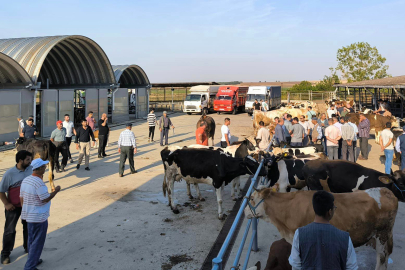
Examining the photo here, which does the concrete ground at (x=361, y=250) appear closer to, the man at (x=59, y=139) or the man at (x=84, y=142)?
the man at (x=84, y=142)

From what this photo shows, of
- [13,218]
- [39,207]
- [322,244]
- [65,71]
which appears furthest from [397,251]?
[65,71]

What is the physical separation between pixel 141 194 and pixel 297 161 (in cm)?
435

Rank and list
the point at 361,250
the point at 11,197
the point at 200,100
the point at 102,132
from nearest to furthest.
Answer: the point at 11,197 < the point at 361,250 < the point at 102,132 < the point at 200,100

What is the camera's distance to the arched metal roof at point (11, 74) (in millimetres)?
19542

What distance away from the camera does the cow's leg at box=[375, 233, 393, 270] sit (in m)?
5.14

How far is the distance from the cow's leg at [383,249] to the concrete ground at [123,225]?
8.97 feet

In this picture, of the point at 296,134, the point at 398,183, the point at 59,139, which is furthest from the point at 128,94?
the point at 398,183

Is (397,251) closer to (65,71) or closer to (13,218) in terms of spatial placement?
(13,218)

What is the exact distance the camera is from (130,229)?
7602 millimetres

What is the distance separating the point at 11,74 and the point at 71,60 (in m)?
8.79

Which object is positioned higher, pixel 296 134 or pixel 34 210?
pixel 296 134

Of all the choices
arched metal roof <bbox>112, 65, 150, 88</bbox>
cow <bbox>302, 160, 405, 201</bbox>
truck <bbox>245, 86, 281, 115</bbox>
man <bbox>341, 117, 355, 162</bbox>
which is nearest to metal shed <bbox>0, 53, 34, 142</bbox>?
arched metal roof <bbox>112, 65, 150, 88</bbox>

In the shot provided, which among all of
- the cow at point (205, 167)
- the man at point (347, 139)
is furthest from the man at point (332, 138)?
the cow at point (205, 167)

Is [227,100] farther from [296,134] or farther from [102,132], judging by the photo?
[296,134]
